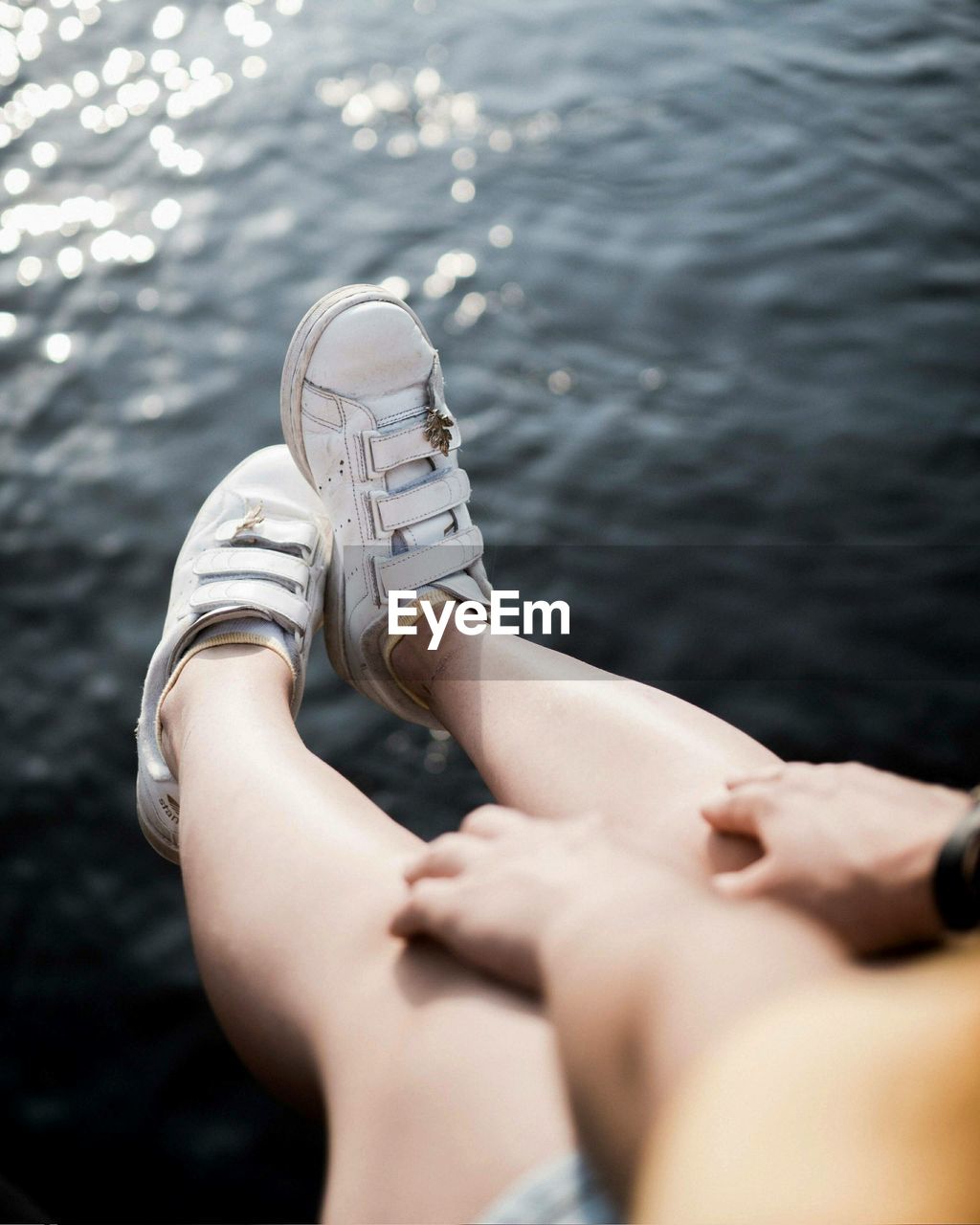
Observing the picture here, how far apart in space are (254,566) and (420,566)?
0.21m

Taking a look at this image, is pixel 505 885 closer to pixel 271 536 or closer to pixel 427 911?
pixel 427 911

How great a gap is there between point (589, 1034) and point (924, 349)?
5.56 ft

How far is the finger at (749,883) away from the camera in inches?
26.7

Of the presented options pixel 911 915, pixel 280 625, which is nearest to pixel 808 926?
pixel 911 915

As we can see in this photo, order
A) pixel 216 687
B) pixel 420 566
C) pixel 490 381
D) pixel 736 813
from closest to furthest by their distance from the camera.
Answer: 1. pixel 736 813
2. pixel 216 687
3. pixel 420 566
4. pixel 490 381

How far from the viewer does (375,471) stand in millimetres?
1413

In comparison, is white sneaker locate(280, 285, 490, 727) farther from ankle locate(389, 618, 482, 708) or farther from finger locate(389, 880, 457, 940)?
finger locate(389, 880, 457, 940)

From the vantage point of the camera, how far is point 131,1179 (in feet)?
3.75

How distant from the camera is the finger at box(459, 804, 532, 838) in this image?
758 millimetres

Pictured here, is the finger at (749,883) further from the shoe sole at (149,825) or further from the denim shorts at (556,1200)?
the shoe sole at (149,825)

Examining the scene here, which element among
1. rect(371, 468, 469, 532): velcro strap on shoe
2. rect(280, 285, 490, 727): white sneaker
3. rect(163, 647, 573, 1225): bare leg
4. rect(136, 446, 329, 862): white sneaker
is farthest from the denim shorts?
rect(371, 468, 469, 532): velcro strap on shoe

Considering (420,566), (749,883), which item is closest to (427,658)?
(420,566)

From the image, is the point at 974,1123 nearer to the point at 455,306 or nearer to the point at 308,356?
the point at 308,356

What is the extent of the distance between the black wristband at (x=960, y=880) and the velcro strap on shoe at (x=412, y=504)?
2.90 feet
